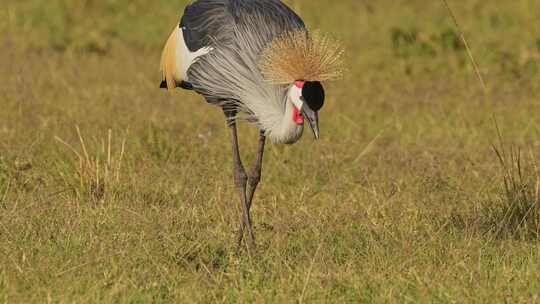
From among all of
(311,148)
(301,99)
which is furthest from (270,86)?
(311,148)

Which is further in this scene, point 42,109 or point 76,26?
point 76,26

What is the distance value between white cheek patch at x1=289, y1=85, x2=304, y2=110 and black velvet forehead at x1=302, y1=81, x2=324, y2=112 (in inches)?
1.5

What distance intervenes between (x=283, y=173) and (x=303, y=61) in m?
1.84

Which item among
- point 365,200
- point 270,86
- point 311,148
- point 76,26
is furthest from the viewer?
point 76,26

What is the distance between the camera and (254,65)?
15.9ft

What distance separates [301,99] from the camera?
4484 mm

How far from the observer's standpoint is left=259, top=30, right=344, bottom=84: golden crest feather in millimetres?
4516

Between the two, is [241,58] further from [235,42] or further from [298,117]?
[298,117]

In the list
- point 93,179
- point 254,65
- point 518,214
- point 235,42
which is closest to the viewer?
point 254,65

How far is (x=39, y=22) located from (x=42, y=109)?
2.82m

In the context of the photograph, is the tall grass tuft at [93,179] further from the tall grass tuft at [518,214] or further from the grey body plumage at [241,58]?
the tall grass tuft at [518,214]

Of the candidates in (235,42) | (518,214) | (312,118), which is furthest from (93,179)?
(518,214)

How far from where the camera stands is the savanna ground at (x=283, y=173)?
4340mm

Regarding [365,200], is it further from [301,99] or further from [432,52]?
[432,52]
